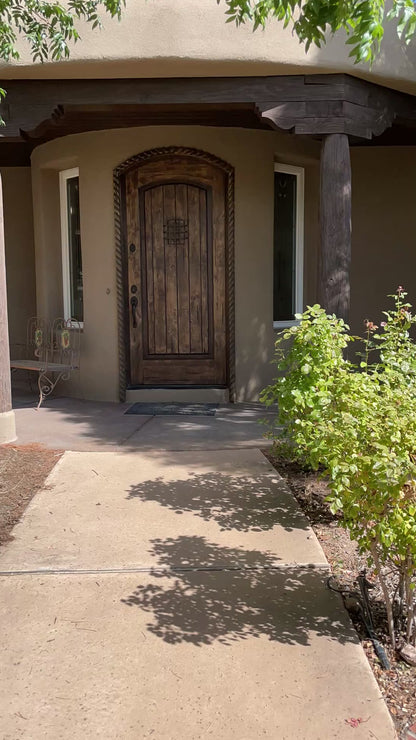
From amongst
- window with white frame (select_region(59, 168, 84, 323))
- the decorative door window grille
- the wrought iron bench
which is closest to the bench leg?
the wrought iron bench

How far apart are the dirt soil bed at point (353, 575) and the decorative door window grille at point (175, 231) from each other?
3.09 m

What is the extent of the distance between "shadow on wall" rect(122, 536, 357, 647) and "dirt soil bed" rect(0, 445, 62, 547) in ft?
3.26

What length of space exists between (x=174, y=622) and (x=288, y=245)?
5718 millimetres

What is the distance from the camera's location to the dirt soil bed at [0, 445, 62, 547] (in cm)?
396

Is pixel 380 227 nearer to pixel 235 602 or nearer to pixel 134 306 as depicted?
pixel 134 306

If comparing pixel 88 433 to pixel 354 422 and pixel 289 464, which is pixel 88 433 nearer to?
pixel 289 464

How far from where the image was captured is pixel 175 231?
7465 mm

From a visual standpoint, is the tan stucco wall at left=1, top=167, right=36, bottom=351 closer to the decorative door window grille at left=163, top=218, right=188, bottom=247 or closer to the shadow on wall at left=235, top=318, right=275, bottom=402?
the decorative door window grille at left=163, top=218, right=188, bottom=247

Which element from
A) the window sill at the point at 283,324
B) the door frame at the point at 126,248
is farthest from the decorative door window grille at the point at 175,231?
the window sill at the point at 283,324

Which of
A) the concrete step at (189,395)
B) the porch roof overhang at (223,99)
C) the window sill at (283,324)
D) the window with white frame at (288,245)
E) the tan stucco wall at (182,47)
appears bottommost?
the concrete step at (189,395)

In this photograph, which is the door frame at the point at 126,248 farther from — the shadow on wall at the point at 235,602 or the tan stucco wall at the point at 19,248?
the shadow on wall at the point at 235,602

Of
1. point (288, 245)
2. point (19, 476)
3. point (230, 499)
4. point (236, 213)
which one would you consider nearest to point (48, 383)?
point (236, 213)

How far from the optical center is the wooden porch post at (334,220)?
19.4 feet

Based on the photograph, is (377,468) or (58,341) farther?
(58,341)
